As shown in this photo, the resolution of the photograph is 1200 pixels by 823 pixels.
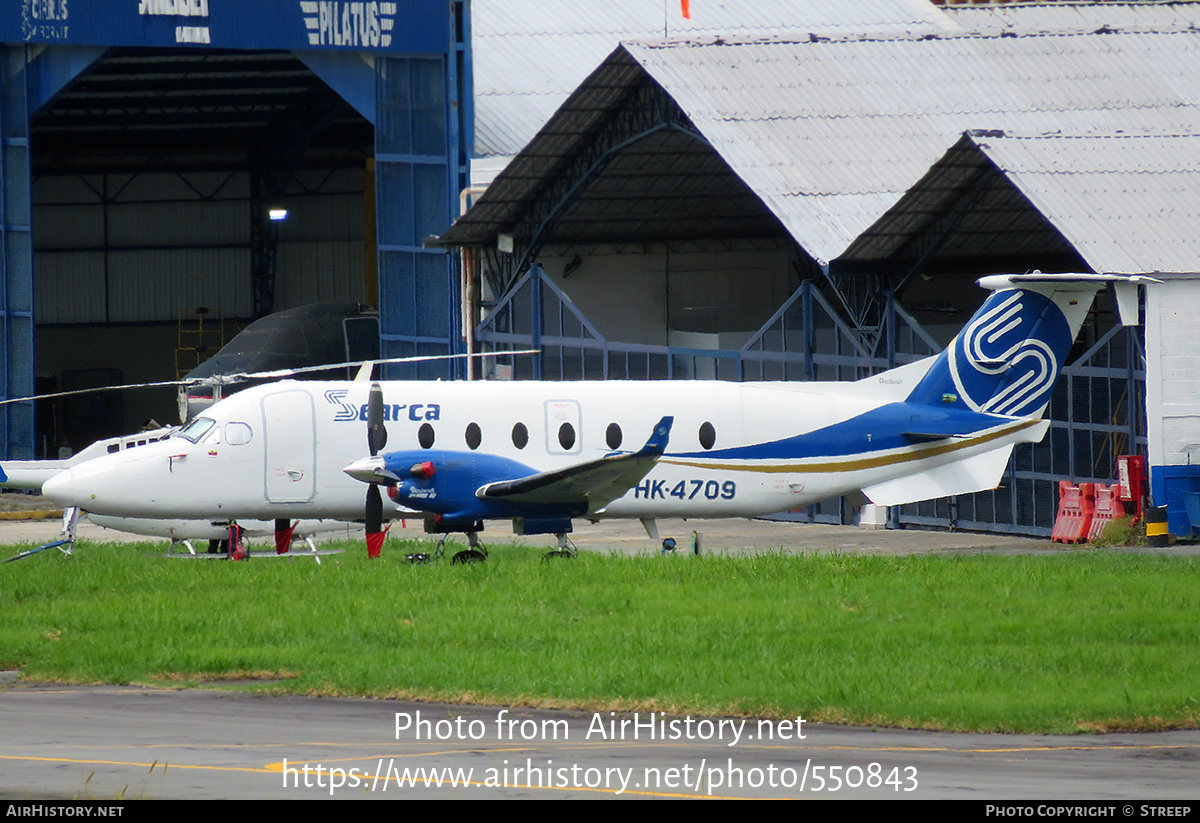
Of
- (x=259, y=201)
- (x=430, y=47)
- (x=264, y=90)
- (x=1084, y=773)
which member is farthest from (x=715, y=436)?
(x=259, y=201)

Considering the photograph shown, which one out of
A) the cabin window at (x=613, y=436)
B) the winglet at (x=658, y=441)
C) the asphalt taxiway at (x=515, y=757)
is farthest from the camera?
the cabin window at (x=613, y=436)

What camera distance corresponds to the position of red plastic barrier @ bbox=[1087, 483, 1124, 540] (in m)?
31.5

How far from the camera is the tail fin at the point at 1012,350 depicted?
1144 inches

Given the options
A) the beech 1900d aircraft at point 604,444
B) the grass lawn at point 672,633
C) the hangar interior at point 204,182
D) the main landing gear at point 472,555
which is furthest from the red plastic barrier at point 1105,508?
the hangar interior at point 204,182

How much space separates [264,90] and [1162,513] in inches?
1579

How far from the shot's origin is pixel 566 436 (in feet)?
91.6

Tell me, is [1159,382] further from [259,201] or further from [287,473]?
[259,201]

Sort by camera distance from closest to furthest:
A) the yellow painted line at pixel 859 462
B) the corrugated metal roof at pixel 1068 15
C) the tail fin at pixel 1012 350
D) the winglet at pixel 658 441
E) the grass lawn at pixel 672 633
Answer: the grass lawn at pixel 672 633, the winglet at pixel 658 441, the yellow painted line at pixel 859 462, the tail fin at pixel 1012 350, the corrugated metal roof at pixel 1068 15

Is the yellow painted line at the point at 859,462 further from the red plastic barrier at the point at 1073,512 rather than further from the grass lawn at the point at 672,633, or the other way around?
the red plastic barrier at the point at 1073,512

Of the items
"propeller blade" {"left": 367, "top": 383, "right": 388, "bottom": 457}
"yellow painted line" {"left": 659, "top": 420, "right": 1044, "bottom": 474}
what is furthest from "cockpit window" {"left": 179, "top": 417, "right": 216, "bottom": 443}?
"yellow painted line" {"left": 659, "top": 420, "right": 1044, "bottom": 474}

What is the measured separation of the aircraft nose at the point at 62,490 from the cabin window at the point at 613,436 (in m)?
8.47

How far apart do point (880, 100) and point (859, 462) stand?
1392cm

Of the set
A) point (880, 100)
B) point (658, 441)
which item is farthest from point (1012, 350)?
point (880, 100)

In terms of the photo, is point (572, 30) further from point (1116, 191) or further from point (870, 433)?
point (870, 433)
